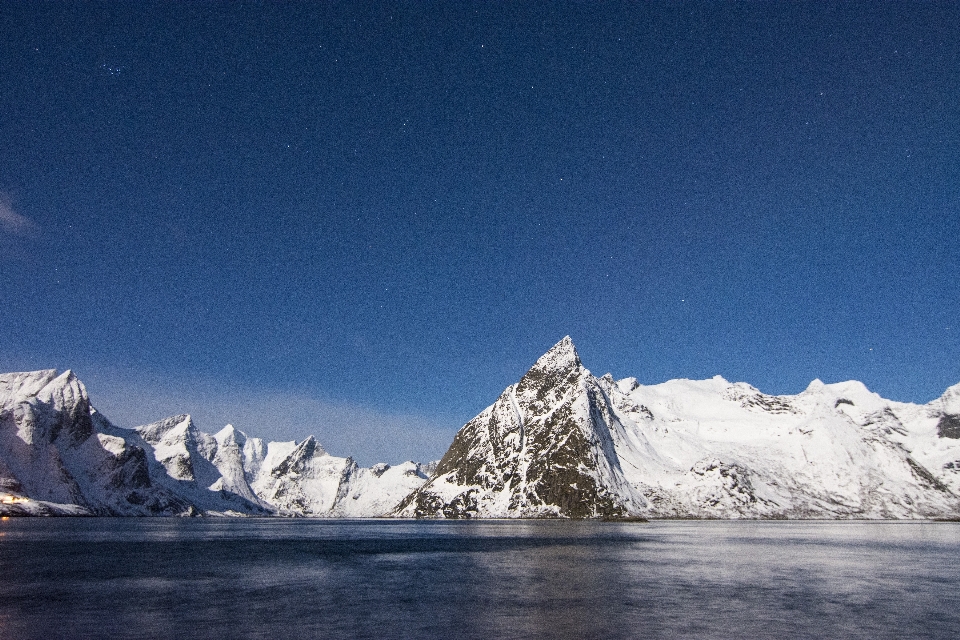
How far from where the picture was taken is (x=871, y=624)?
3738 cm

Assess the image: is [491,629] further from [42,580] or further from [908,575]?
[908,575]

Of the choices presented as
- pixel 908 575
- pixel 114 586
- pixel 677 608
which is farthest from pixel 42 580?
pixel 908 575

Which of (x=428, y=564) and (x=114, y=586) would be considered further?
(x=428, y=564)

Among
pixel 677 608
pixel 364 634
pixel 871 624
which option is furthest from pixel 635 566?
pixel 364 634

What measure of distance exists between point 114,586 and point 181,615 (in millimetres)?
19059

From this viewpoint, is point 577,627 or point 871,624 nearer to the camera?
point 577,627

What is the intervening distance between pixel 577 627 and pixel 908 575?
2028 inches

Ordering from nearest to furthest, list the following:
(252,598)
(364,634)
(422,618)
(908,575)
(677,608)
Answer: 1. (364,634)
2. (422,618)
3. (677,608)
4. (252,598)
5. (908,575)

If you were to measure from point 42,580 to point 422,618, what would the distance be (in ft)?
130

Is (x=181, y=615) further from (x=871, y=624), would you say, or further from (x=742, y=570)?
(x=742, y=570)

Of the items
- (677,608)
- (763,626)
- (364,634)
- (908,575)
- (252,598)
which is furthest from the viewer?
(908,575)

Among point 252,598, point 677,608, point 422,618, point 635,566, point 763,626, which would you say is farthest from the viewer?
point 635,566

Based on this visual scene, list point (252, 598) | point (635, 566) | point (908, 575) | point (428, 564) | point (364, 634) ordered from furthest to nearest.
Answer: point (428, 564), point (635, 566), point (908, 575), point (252, 598), point (364, 634)

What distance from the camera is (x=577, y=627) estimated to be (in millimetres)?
34750
